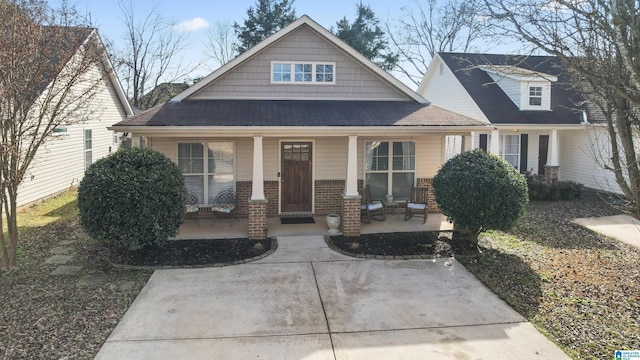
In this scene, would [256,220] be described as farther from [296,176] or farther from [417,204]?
[417,204]

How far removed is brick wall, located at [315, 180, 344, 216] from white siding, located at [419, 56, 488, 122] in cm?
709

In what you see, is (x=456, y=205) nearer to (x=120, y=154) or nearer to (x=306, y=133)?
(x=306, y=133)

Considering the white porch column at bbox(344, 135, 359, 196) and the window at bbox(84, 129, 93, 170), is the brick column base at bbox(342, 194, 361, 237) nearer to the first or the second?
the white porch column at bbox(344, 135, 359, 196)

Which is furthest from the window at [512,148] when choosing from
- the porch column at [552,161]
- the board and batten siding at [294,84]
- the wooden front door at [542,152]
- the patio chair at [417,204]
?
the board and batten siding at [294,84]

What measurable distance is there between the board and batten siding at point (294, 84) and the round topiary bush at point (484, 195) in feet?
14.2

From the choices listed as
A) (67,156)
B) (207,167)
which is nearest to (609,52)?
(207,167)

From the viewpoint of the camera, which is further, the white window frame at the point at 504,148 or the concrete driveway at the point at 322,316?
the white window frame at the point at 504,148

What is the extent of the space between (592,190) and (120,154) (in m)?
16.3

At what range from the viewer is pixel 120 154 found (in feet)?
26.7

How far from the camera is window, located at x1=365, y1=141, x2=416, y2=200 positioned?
12.2m

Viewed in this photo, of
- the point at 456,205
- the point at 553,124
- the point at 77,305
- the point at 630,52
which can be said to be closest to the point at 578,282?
the point at 456,205

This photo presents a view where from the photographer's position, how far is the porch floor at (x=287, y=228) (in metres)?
10.1

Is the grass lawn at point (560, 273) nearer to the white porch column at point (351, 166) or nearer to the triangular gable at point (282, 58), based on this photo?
the white porch column at point (351, 166)

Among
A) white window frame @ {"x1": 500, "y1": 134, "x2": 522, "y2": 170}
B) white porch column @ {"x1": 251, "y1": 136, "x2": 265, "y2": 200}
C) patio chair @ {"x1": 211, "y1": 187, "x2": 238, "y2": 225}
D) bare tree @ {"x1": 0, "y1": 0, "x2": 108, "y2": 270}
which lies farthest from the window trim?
bare tree @ {"x1": 0, "y1": 0, "x2": 108, "y2": 270}
